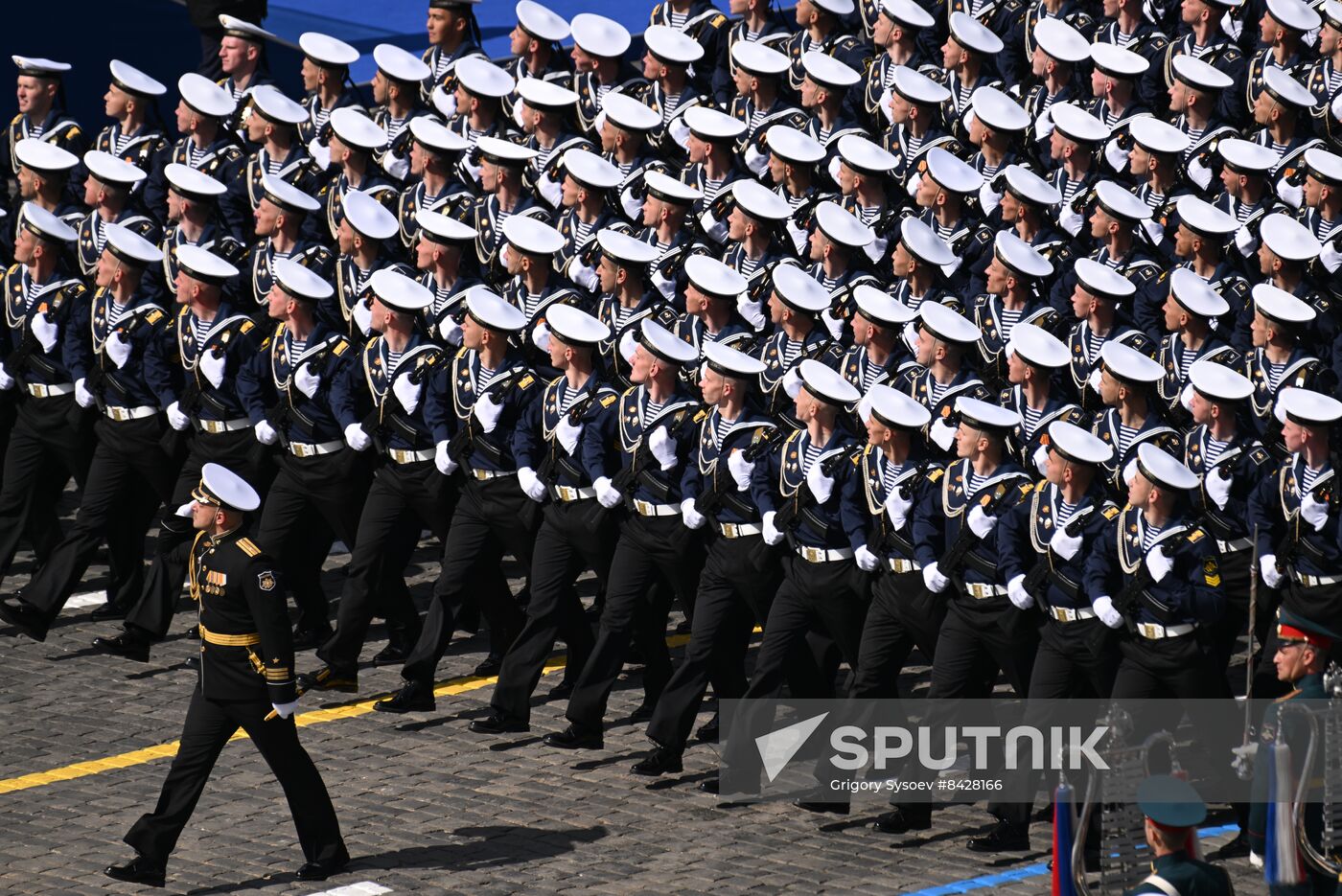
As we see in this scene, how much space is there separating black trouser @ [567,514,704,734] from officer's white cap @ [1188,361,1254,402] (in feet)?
8.95

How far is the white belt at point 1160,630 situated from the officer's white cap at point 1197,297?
2.63 meters

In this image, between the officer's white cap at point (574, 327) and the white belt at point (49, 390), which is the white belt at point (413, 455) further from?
the white belt at point (49, 390)

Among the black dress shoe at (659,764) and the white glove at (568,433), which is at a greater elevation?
the white glove at (568,433)

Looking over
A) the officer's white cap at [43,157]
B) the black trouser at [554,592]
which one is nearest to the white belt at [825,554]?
the black trouser at [554,592]

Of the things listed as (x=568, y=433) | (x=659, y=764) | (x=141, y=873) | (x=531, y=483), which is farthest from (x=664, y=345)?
(x=141, y=873)

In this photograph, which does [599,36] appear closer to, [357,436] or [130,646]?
[357,436]

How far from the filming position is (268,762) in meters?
10.7

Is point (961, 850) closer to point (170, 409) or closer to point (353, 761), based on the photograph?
point (353, 761)

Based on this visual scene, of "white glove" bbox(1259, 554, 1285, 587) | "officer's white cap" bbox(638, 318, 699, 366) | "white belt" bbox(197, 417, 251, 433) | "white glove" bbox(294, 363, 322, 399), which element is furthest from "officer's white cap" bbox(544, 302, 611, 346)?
"white glove" bbox(1259, 554, 1285, 587)

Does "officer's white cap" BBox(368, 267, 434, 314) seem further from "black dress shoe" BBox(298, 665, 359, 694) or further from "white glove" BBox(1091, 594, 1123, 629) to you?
"white glove" BBox(1091, 594, 1123, 629)

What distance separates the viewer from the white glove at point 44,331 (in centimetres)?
1474

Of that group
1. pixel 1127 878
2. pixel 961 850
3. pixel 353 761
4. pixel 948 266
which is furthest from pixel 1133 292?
pixel 1127 878

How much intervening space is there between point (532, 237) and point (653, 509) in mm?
2256

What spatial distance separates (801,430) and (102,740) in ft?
12.8
